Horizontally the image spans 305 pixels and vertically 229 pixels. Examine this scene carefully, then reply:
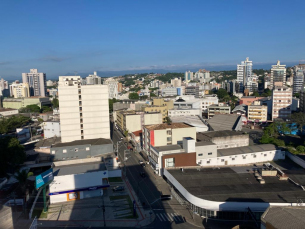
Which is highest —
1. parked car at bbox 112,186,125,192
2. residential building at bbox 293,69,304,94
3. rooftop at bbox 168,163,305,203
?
residential building at bbox 293,69,304,94

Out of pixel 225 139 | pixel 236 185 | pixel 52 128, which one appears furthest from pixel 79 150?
pixel 236 185

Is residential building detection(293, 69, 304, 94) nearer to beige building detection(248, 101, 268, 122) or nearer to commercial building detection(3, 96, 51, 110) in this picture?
beige building detection(248, 101, 268, 122)

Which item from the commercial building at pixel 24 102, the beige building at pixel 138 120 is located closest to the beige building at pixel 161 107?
the beige building at pixel 138 120

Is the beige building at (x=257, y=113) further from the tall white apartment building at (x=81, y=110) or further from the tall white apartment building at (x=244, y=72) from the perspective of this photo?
the tall white apartment building at (x=244, y=72)

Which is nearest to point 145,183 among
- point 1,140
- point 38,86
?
point 1,140

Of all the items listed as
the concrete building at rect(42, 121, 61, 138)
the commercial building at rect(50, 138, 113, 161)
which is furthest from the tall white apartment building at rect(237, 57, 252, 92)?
the commercial building at rect(50, 138, 113, 161)

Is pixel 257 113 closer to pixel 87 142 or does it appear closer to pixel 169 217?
pixel 87 142

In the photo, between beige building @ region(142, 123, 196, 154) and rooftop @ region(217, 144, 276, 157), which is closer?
rooftop @ region(217, 144, 276, 157)

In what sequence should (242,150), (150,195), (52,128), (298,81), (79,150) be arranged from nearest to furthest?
(150,195)
(79,150)
(242,150)
(52,128)
(298,81)
